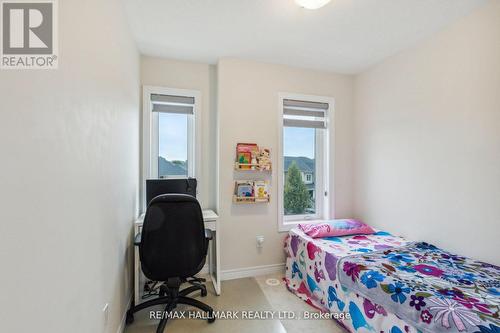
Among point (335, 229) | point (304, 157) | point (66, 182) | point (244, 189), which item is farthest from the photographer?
point (304, 157)

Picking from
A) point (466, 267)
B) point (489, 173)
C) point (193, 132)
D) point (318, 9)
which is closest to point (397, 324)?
point (466, 267)

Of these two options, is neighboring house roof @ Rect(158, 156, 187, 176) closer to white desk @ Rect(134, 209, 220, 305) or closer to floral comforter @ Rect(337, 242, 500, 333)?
white desk @ Rect(134, 209, 220, 305)

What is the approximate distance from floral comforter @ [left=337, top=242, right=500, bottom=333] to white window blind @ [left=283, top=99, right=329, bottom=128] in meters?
1.71

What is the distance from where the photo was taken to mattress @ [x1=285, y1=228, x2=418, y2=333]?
159 centimetres

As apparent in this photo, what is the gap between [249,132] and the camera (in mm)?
2758

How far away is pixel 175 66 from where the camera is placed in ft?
8.96

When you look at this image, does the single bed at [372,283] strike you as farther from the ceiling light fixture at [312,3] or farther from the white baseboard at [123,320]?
the ceiling light fixture at [312,3]

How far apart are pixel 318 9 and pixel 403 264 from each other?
2157 mm

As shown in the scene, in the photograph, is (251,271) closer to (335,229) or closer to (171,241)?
(335,229)

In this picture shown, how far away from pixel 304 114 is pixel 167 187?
1.92 metres

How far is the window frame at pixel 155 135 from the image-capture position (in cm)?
262

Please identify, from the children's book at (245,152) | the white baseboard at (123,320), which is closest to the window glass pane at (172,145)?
the children's book at (245,152)

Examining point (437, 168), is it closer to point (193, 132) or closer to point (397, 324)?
point (397, 324)

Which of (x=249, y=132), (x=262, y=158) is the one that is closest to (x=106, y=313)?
(x=262, y=158)
